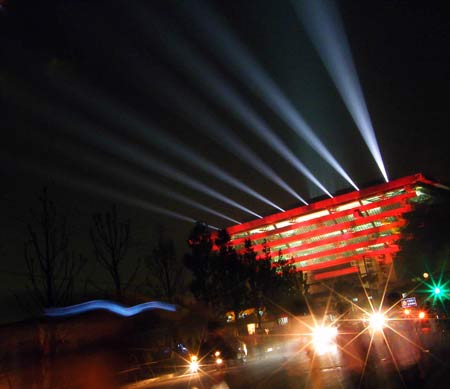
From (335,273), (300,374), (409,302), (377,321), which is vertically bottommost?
(300,374)

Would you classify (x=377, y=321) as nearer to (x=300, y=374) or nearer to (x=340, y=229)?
(x=300, y=374)

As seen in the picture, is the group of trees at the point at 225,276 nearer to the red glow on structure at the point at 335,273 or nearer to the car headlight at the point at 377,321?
the car headlight at the point at 377,321

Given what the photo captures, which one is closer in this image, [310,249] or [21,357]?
[21,357]

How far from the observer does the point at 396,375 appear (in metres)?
11.3

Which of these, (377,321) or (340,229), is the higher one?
(340,229)

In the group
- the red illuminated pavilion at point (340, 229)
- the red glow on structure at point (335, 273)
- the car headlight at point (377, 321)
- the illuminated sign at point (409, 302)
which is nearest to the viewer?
the car headlight at point (377, 321)

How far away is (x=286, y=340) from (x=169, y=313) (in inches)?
913

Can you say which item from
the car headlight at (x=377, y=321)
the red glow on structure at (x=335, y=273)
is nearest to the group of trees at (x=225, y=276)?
the car headlight at (x=377, y=321)

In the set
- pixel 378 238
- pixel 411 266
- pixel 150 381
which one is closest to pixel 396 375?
pixel 150 381

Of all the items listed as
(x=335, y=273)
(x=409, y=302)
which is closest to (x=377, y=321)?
(x=409, y=302)

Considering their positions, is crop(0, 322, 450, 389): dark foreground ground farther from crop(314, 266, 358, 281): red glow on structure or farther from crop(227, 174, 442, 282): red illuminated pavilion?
crop(314, 266, 358, 281): red glow on structure

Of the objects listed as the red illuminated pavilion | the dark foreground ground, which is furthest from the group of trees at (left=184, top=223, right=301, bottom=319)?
the red illuminated pavilion

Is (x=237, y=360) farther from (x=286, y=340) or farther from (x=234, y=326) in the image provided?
(x=286, y=340)

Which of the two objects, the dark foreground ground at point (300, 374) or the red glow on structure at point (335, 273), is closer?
the dark foreground ground at point (300, 374)
